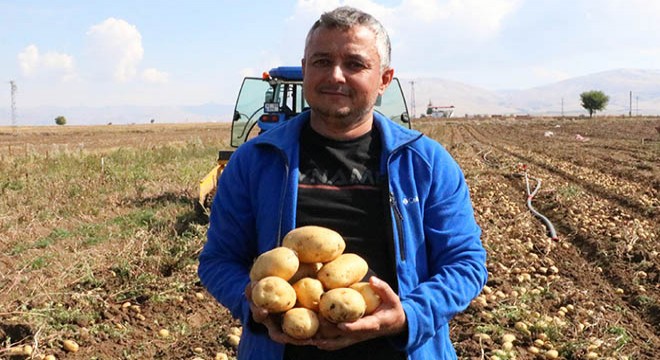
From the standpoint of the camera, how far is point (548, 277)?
6113mm

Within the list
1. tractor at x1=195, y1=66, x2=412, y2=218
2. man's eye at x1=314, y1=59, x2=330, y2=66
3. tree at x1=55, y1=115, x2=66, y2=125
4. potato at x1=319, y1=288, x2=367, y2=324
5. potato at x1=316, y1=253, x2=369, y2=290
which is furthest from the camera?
tree at x1=55, y1=115, x2=66, y2=125

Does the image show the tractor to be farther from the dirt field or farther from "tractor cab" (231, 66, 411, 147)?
the dirt field

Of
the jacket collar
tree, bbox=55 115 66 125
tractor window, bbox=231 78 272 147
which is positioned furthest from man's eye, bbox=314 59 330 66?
tree, bbox=55 115 66 125

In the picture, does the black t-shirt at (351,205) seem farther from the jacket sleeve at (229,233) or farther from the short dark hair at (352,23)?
the short dark hair at (352,23)

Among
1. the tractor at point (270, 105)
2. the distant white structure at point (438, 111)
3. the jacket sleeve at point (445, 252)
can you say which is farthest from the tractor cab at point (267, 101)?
the distant white structure at point (438, 111)

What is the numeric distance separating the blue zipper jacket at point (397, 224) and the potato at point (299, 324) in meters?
0.26

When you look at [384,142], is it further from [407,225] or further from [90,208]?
[90,208]

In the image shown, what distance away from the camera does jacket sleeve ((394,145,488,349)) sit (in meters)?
1.90

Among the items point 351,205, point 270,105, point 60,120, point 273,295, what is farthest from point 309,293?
point 60,120

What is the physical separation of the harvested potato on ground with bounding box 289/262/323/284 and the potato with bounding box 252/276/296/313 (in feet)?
0.42

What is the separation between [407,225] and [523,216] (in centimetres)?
698

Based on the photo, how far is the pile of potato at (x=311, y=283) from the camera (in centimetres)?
169

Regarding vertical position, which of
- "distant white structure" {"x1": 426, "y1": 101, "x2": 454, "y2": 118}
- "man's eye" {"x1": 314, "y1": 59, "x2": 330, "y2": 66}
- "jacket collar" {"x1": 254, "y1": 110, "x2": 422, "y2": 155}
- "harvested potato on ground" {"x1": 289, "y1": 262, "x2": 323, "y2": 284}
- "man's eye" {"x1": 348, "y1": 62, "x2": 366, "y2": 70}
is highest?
"distant white structure" {"x1": 426, "y1": 101, "x2": 454, "y2": 118}

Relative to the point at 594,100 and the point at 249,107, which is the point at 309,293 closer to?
the point at 249,107
